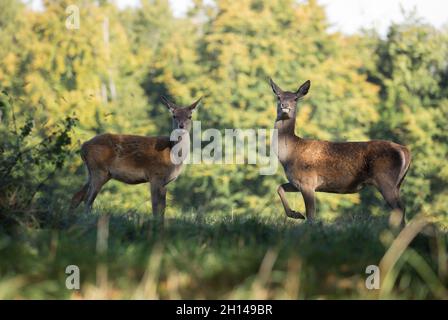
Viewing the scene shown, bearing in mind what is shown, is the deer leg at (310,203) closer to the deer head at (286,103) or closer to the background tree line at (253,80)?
the deer head at (286,103)

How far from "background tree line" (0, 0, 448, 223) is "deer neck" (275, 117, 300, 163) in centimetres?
2006

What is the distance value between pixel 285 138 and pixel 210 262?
21.9 feet

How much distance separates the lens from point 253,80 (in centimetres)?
3662

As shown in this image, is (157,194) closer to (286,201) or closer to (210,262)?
(286,201)

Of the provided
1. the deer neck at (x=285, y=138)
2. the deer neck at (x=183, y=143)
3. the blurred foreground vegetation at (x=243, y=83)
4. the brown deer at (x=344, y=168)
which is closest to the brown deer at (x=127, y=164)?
the deer neck at (x=183, y=143)

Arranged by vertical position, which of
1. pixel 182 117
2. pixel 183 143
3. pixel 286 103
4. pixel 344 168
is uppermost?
pixel 286 103

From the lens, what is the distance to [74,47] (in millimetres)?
37656

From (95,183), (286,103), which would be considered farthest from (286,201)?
(95,183)

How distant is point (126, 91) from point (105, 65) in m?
2.42

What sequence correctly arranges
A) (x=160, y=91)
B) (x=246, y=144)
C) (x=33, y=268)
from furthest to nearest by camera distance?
(x=160, y=91) < (x=246, y=144) < (x=33, y=268)

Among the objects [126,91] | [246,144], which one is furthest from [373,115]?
[126,91]

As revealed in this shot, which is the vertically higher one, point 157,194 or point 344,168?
point 344,168
